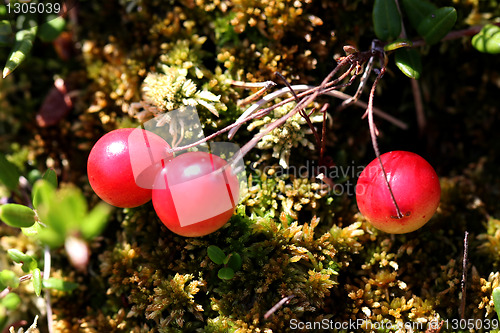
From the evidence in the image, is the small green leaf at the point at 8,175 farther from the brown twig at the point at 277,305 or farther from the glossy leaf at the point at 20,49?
the brown twig at the point at 277,305

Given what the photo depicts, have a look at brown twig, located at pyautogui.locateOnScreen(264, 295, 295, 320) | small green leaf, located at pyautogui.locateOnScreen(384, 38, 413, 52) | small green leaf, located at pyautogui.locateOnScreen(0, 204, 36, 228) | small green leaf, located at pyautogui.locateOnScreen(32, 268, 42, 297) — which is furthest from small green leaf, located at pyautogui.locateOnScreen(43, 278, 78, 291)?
small green leaf, located at pyautogui.locateOnScreen(384, 38, 413, 52)

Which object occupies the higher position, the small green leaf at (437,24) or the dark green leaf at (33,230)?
the small green leaf at (437,24)

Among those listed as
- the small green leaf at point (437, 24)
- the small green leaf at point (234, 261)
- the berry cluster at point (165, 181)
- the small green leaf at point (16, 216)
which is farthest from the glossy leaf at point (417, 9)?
the small green leaf at point (16, 216)

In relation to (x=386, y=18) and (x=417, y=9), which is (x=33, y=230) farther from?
(x=417, y=9)

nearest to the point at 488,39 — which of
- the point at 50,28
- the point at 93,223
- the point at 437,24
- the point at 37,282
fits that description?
the point at 437,24

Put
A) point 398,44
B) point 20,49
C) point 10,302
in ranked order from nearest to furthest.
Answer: point 10,302 → point 398,44 → point 20,49

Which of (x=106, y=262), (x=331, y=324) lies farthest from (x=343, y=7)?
(x=106, y=262)

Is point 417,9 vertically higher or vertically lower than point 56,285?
higher

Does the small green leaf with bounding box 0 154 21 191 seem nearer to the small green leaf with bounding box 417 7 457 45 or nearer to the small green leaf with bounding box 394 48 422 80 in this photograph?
the small green leaf with bounding box 394 48 422 80
